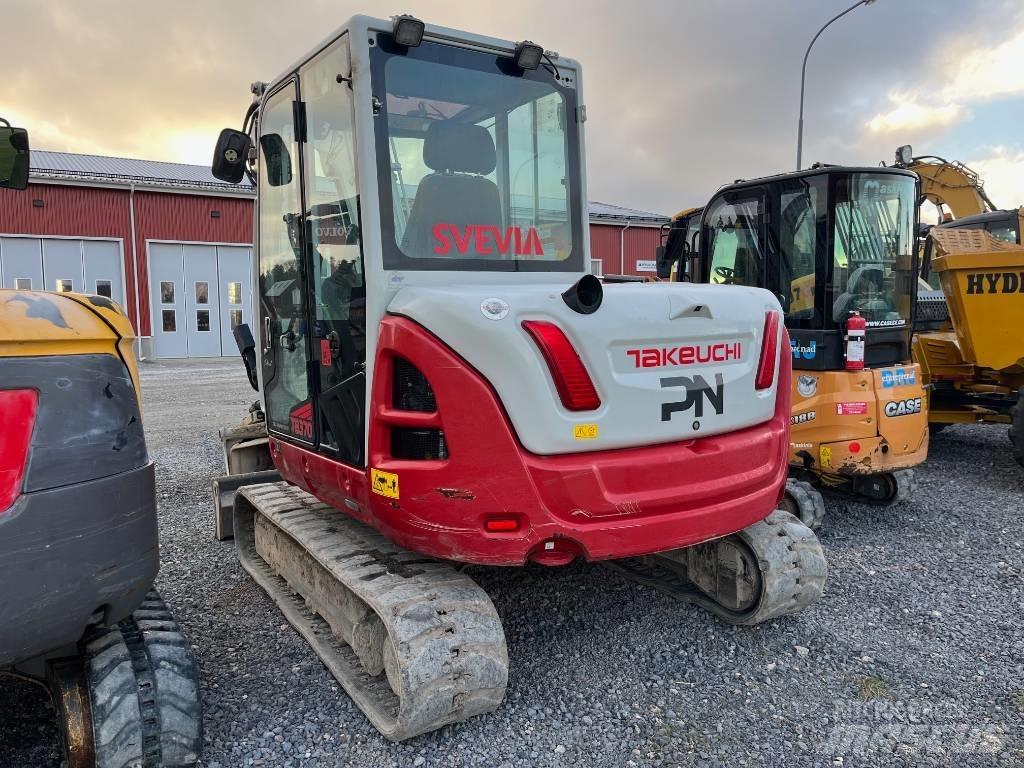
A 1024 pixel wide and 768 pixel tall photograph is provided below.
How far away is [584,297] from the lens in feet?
8.56

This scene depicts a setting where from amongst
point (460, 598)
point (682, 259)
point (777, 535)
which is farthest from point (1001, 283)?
point (460, 598)

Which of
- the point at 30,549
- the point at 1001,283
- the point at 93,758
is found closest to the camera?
the point at 30,549

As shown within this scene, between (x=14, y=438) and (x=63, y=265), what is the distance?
20.1m

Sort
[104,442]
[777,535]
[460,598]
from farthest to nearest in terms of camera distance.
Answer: [777,535] < [460,598] < [104,442]

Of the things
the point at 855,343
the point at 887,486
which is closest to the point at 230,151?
the point at 855,343

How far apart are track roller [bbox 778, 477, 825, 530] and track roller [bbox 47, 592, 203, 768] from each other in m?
3.82

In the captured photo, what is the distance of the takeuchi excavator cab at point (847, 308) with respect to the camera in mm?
5094

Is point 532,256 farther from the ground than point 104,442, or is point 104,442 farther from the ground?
point 532,256

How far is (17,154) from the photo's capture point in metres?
2.62

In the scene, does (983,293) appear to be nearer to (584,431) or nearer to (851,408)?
(851,408)

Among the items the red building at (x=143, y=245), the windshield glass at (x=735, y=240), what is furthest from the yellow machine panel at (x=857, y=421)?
the red building at (x=143, y=245)

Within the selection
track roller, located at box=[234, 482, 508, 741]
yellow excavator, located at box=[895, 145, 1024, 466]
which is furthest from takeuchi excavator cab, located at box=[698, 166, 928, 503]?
track roller, located at box=[234, 482, 508, 741]

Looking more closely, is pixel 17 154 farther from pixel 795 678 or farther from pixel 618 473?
pixel 795 678

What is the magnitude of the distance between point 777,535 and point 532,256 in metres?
1.75
